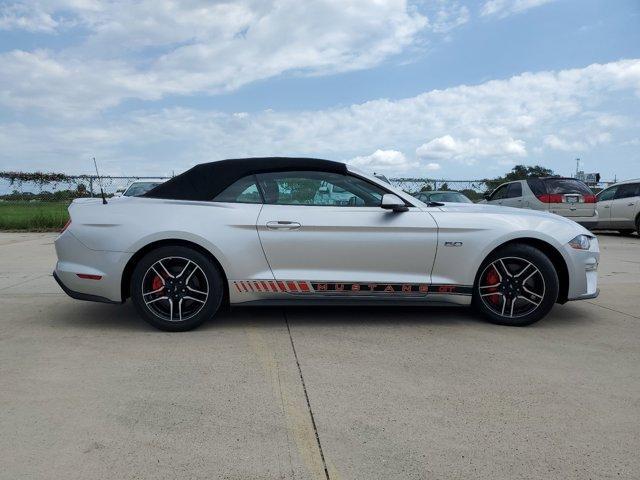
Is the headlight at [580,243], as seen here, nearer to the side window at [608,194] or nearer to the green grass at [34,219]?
the side window at [608,194]

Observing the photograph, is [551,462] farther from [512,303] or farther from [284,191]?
[284,191]

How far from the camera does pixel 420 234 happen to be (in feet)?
14.2

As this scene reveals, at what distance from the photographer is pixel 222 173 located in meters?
4.48

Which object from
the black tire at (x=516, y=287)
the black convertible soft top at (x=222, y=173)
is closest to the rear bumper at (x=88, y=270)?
the black convertible soft top at (x=222, y=173)

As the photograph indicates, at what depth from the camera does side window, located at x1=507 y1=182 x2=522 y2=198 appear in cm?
1307

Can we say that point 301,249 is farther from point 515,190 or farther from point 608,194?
point 608,194

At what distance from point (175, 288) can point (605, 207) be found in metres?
13.4

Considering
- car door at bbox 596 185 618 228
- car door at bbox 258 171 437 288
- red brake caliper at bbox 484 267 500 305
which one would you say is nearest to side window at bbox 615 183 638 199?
car door at bbox 596 185 618 228

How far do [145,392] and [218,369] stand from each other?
1.72ft

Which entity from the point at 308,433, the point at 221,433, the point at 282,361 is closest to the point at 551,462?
the point at 308,433

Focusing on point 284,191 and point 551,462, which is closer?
point 551,462

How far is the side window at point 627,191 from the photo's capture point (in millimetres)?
13644

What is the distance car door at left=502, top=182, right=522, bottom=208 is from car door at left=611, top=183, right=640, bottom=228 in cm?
297

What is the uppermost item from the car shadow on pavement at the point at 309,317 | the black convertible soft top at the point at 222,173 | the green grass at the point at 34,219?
the black convertible soft top at the point at 222,173
